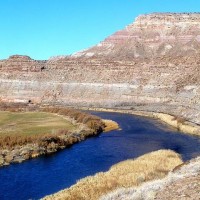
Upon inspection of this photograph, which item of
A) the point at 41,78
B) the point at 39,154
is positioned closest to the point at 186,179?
the point at 39,154

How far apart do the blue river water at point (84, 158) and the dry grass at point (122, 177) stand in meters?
2.28

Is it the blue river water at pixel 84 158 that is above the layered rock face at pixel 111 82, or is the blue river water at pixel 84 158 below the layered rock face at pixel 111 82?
below

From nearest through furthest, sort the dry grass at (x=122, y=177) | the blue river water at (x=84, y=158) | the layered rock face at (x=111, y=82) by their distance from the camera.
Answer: the dry grass at (x=122, y=177), the blue river water at (x=84, y=158), the layered rock face at (x=111, y=82)

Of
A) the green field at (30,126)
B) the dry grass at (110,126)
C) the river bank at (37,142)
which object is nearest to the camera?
the river bank at (37,142)

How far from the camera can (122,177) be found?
3070 cm

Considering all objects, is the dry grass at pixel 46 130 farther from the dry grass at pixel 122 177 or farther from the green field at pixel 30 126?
the dry grass at pixel 122 177

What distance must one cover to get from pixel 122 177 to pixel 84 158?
1182 cm

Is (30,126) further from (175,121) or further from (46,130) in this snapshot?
(175,121)

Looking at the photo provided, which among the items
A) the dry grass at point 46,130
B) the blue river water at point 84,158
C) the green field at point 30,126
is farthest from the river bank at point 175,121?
the green field at point 30,126

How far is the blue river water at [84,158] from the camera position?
32.0 m

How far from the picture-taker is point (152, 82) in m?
107

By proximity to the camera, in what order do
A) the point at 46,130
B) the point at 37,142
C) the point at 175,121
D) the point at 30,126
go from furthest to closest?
the point at 175,121
the point at 30,126
the point at 46,130
the point at 37,142

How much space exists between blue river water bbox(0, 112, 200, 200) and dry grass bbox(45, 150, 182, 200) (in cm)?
228

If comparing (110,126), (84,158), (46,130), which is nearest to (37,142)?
(84,158)
